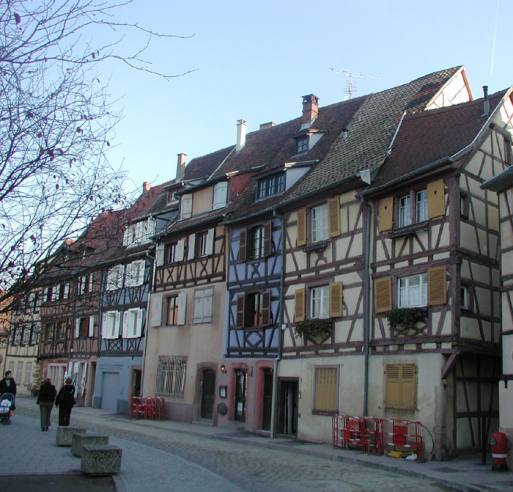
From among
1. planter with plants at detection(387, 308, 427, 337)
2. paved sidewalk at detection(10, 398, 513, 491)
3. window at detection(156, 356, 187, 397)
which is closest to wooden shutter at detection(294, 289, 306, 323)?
paved sidewalk at detection(10, 398, 513, 491)

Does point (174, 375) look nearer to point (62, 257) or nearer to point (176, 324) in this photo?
point (176, 324)

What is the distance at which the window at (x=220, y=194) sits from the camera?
90.6 ft

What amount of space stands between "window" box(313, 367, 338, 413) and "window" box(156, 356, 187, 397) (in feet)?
26.2

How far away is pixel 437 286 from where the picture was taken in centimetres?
1722

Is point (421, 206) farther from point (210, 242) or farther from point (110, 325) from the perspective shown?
point (110, 325)

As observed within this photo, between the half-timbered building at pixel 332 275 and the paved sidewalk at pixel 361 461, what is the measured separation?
1.42 m

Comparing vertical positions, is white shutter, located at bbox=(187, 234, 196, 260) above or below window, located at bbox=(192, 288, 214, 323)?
above

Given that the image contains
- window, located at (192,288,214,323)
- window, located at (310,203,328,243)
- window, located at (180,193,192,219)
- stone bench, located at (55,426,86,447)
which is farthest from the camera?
window, located at (180,193,192,219)

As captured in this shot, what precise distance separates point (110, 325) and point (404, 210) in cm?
1899

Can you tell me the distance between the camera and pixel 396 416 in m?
17.8

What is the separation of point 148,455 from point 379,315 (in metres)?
7.56

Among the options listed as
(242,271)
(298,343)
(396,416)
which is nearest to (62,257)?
(396,416)

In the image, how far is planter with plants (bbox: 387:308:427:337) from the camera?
17.5 metres

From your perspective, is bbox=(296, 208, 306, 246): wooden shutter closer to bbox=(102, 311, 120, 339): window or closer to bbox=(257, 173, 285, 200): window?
bbox=(257, 173, 285, 200): window
